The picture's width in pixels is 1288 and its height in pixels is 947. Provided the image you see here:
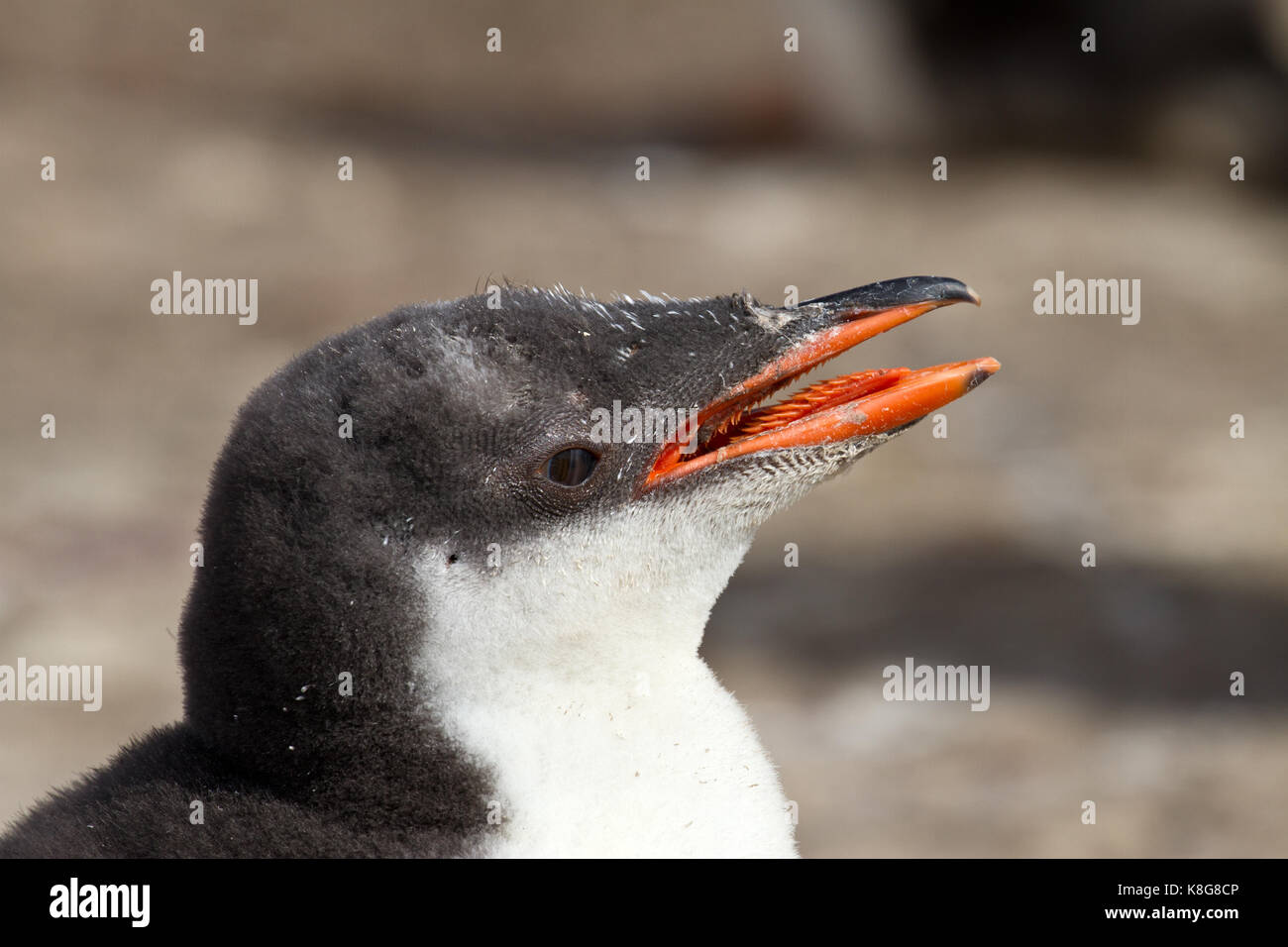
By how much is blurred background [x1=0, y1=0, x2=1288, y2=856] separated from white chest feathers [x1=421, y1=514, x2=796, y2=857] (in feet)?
13.0

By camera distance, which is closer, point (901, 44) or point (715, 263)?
point (715, 263)

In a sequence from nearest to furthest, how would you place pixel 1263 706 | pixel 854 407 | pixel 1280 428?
pixel 854 407, pixel 1263 706, pixel 1280 428

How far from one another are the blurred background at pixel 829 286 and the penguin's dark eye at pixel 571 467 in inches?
165

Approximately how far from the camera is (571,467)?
2861 mm

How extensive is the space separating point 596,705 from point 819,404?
2.79 feet

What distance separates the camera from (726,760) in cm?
290

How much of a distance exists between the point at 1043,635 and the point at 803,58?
756 centimetres

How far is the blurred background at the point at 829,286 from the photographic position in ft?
23.9

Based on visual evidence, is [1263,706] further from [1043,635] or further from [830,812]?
[830,812]

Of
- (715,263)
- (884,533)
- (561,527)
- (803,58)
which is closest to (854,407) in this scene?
(561,527)

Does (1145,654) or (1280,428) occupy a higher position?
(1280,428)
